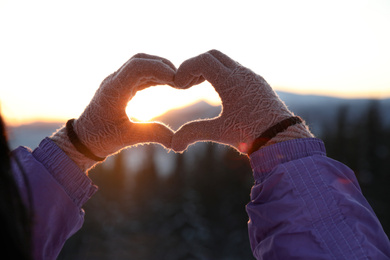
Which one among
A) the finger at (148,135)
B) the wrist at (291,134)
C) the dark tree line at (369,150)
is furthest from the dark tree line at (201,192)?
the wrist at (291,134)

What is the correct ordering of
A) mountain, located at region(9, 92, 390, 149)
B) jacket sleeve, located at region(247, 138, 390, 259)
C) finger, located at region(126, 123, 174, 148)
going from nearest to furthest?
jacket sleeve, located at region(247, 138, 390, 259), finger, located at region(126, 123, 174, 148), mountain, located at region(9, 92, 390, 149)

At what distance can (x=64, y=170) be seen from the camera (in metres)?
0.94

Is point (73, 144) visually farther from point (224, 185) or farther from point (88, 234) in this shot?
point (224, 185)

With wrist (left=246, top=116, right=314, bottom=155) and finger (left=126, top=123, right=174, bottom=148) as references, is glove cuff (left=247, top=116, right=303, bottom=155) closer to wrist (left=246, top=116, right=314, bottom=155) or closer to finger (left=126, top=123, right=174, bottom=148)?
wrist (left=246, top=116, right=314, bottom=155)

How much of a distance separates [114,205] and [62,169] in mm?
16808

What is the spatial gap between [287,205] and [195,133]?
46 cm

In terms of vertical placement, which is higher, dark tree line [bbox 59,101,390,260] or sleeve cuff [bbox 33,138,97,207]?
sleeve cuff [bbox 33,138,97,207]

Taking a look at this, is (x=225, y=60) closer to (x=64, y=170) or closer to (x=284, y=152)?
(x=284, y=152)

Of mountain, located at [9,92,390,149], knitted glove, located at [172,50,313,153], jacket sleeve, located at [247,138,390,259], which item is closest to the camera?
jacket sleeve, located at [247,138,390,259]

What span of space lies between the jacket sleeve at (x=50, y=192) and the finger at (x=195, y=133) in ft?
1.18

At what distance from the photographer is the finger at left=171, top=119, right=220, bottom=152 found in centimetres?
111

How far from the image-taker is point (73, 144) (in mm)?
1042

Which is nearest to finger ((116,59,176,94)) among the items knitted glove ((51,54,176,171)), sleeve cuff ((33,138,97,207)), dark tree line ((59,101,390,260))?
knitted glove ((51,54,176,171))

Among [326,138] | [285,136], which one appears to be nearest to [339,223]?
[285,136]
